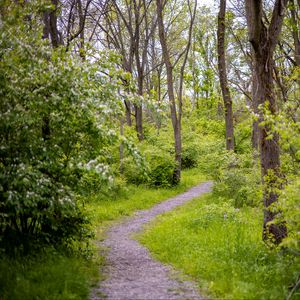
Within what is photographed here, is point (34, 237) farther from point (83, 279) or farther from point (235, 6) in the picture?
point (235, 6)

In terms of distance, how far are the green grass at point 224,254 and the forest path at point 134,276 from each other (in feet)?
0.96

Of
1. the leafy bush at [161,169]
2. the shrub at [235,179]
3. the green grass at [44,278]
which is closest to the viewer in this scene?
the green grass at [44,278]

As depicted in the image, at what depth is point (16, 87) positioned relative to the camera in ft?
19.8

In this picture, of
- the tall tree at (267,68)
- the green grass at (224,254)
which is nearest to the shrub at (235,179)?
the green grass at (224,254)

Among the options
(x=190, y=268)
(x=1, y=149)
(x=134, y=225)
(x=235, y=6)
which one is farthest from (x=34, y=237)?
(x=235, y=6)

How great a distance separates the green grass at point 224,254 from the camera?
6086 mm

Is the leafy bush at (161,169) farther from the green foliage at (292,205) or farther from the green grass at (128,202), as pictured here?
the green foliage at (292,205)

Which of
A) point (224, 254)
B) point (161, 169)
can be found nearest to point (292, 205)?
point (224, 254)

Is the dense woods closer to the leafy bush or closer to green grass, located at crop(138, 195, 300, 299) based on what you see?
green grass, located at crop(138, 195, 300, 299)

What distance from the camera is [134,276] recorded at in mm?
6832

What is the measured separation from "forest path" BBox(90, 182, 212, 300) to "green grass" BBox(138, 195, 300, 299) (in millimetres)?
293

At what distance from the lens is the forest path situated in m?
5.90

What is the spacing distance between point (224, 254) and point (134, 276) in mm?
1889

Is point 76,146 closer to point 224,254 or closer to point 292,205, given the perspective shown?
point 224,254
